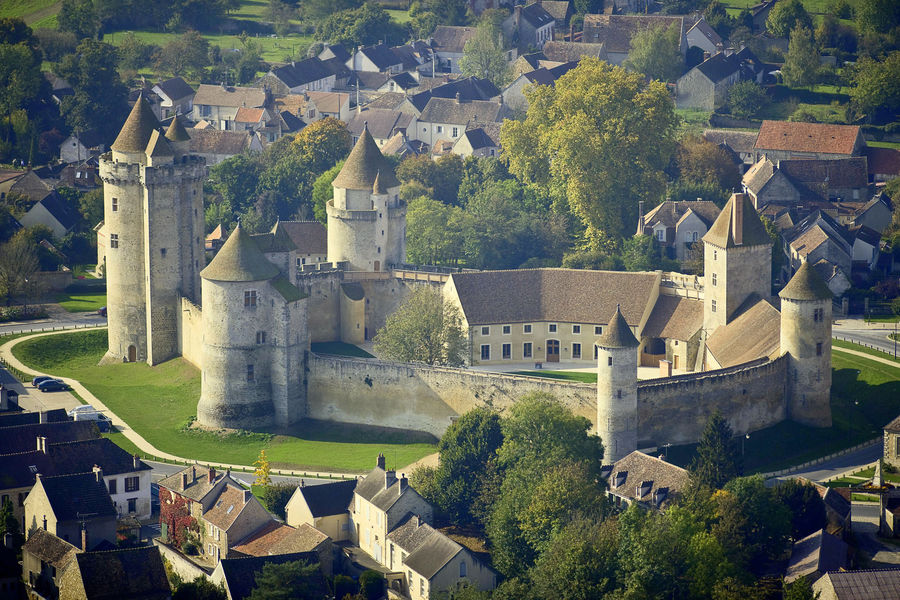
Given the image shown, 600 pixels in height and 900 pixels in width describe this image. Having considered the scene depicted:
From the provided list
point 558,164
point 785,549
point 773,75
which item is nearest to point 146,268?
point 558,164

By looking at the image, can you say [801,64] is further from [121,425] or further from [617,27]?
[121,425]

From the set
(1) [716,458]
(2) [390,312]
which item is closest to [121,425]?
(2) [390,312]

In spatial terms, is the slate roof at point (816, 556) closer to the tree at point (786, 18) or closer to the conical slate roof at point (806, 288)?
the conical slate roof at point (806, 288)

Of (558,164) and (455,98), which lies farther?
(455,98)

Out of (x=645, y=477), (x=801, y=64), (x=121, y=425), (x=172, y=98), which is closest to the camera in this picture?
(x=645, y=477)

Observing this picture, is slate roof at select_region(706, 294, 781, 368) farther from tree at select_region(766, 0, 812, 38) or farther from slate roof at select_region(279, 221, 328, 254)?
tree at select_region(766, 0, 812, 38)

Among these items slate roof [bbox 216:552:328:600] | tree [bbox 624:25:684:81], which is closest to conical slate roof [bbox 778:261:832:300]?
slate roof [bbox 216:552:328:600]

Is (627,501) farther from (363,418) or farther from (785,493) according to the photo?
(363,418)
